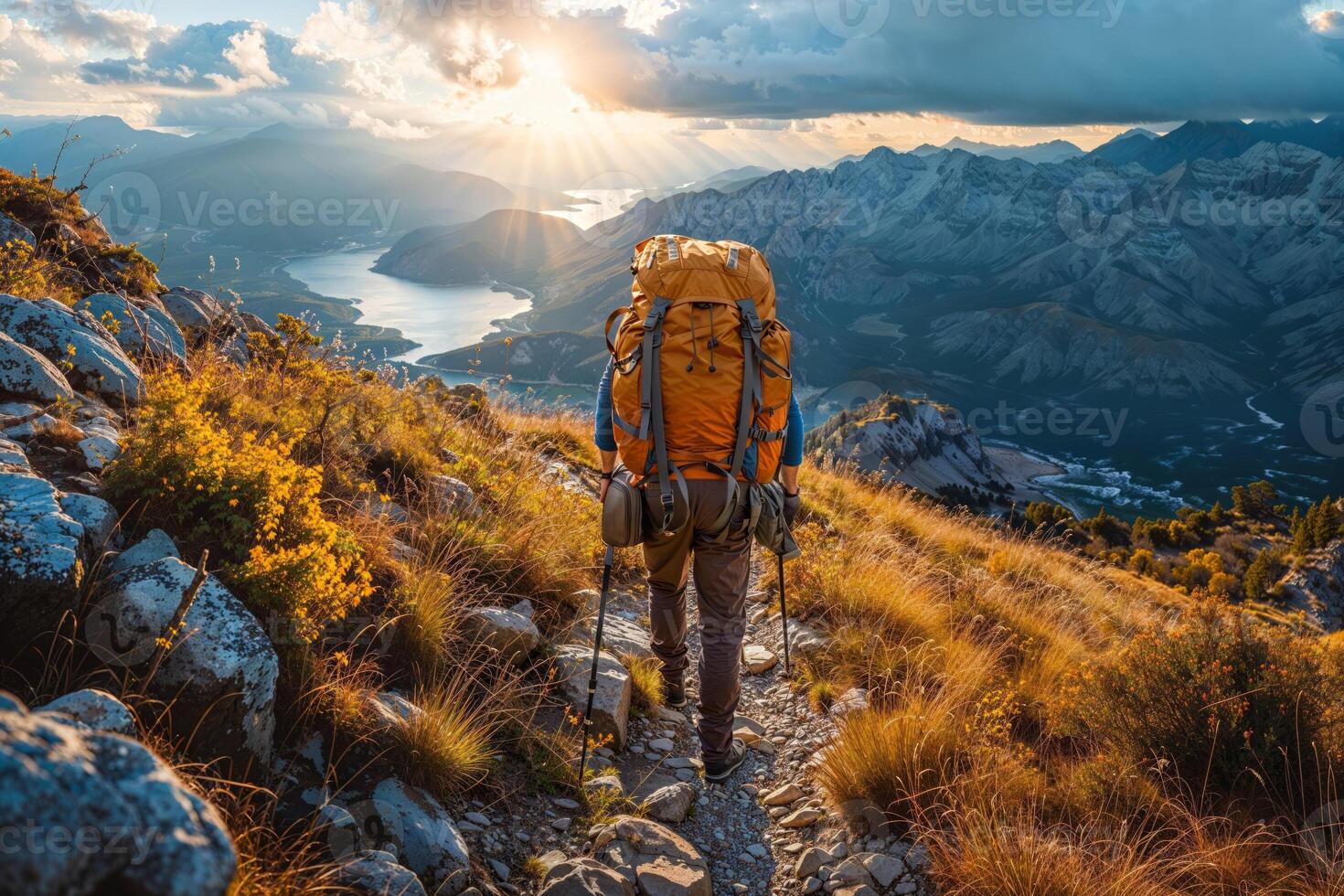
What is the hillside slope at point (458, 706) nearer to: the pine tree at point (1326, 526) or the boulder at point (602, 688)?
the boulder at point (602, 688)

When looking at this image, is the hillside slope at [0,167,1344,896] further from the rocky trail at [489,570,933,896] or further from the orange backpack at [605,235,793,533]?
the orange backpack at [605,235,793,533]

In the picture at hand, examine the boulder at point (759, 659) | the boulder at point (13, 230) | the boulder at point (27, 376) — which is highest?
the boulder at point (13, 230)

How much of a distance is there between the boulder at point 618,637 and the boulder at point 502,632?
2.27 feet

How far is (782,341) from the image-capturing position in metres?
4.68

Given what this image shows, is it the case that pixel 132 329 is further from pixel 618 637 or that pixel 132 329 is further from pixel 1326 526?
pixel 1326 526

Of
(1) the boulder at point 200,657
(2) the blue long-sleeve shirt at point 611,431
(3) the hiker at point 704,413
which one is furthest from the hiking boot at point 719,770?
(1) the boulder at point 200,657

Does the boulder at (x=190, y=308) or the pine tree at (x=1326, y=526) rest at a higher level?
the boulder at (x=190, y=308)

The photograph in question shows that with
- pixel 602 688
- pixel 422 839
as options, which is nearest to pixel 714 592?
pixel 602 688

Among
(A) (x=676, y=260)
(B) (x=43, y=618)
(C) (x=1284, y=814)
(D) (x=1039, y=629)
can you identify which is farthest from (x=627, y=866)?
(D) (x=1039, y=629)

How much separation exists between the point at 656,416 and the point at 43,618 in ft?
10.0

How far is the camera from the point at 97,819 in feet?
4.43

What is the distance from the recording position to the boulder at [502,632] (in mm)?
5113

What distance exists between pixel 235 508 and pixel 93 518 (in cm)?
65

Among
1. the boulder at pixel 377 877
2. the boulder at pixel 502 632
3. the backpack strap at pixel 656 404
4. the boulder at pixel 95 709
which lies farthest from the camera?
the boulder at pixel 502 632
